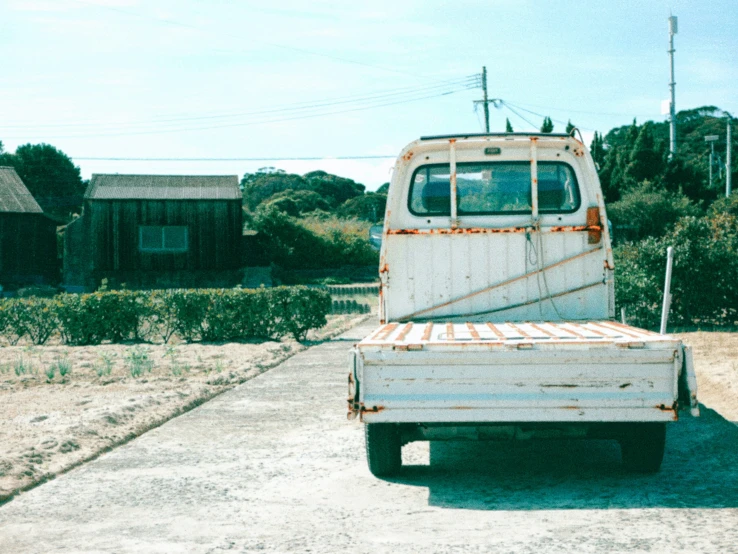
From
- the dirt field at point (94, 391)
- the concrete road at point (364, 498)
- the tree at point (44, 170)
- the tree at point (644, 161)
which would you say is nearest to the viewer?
the concrete road at point (364, 498)

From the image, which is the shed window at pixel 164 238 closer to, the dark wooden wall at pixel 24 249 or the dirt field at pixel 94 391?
the dark wooden wall at pixel 24 249

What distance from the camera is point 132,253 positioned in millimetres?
40375

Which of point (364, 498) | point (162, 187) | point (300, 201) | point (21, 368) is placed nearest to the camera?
point (364, 498)

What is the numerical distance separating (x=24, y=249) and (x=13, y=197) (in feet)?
8.61

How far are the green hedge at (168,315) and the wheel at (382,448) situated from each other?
37.1ft

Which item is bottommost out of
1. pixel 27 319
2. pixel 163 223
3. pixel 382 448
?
pixel 382 448

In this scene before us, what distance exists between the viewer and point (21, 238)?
1660 inches

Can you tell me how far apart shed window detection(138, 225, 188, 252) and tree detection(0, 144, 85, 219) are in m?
34.6

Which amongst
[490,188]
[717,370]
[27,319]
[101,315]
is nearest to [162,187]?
[27,319]

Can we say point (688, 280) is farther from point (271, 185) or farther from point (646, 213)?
point (271, 185)

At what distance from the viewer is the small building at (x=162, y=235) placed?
132ft

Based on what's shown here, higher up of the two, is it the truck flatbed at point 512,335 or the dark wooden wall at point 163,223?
the dark wooden wall at point 163,223

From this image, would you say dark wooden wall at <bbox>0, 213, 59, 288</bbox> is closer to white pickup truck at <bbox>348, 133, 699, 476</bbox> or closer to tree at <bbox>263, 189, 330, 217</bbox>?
tree at <bbox>263, 189, 330, 217</bbox>

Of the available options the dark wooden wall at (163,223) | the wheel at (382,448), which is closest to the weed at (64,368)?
the wheel at (382,448)
